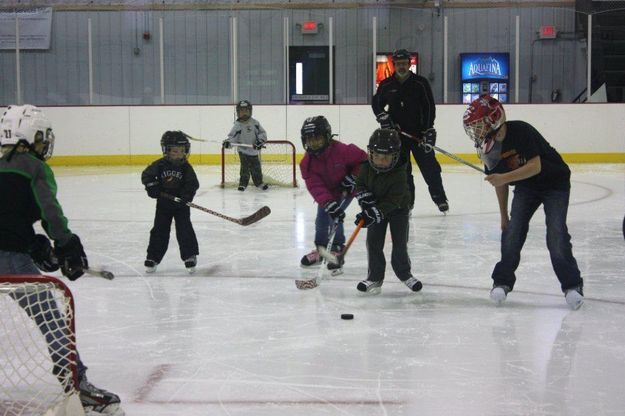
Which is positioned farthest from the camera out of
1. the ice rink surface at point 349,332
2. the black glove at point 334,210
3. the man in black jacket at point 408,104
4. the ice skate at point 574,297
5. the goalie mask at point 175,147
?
the man in black jacket at point 408,104

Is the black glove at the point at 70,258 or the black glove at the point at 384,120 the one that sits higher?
the black glove at the point at 384,120

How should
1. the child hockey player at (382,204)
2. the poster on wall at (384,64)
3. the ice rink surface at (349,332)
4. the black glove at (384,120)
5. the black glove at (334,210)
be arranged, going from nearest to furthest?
the ice rink surface at (349,332) → the child hockey player at (382,204) → the black glove at (334,210) → the black glove at (384,120) → the poster on wall at (384,64)

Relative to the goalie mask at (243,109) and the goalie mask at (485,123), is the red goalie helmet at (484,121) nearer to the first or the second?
the goalie mask at (485,123)

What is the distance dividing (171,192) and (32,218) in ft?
7.38

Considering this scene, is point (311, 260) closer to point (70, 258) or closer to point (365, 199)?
point (365, 199)

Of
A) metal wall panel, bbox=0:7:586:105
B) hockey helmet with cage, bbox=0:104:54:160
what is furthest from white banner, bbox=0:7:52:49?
hockey helmet with cage, bbox=0:104:54:160

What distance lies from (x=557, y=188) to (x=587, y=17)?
1034 centimetres

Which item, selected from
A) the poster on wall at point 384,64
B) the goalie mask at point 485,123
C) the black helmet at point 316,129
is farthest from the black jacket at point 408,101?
the poster on wall at point 384,64

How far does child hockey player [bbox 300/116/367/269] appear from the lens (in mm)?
4496

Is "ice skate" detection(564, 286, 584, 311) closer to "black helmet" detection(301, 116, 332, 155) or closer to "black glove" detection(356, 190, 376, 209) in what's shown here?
"black glove" detection(356, 190, 376, 209)

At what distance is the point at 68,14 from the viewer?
14188 mm

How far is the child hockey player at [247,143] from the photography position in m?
9.62

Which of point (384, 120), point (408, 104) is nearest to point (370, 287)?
point (384, 120)

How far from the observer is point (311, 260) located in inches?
195
